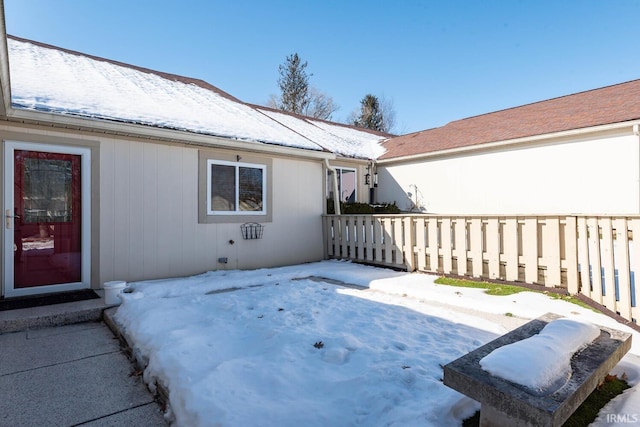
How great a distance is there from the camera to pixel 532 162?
8.03 m

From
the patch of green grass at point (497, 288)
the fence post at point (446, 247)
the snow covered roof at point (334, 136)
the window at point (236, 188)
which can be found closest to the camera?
the patch of green grass at point (497, 288)

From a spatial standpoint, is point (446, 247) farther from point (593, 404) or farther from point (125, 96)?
point (125, 96)

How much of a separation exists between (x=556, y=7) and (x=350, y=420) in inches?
468

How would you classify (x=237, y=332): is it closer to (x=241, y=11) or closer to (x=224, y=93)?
(x=224, y=93)

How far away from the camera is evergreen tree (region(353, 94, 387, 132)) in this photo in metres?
26.2

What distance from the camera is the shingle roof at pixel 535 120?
7.39 m

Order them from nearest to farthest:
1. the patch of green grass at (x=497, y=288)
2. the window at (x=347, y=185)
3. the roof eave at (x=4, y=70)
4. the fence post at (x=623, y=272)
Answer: the roof eave at (x=4, y=70) < the fence post at (x=623, y=272) < the patch of green grass at (x=497, y=288) < the window at (x=347, y=185)

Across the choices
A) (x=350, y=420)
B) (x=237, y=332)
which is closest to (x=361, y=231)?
(x=237, y=332)

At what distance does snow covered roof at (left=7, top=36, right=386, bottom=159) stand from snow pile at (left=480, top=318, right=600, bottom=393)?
5426 millimetres

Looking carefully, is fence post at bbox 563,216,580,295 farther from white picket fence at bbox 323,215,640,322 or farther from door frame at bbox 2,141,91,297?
door frame at bbox 2,141,91,297

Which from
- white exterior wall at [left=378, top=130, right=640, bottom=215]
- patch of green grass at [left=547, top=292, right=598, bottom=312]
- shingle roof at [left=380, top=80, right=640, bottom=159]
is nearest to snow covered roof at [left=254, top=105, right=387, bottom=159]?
shingle roof at [left=380, top=80, right=640, bottom=159]

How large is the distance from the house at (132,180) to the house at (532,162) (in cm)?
371

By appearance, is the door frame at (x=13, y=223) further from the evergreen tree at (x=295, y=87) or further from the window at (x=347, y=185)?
the evergreen tree at (x=295, y=87)

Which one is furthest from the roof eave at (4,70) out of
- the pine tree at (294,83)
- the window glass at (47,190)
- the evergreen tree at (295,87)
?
the pine tree at (294,83)
